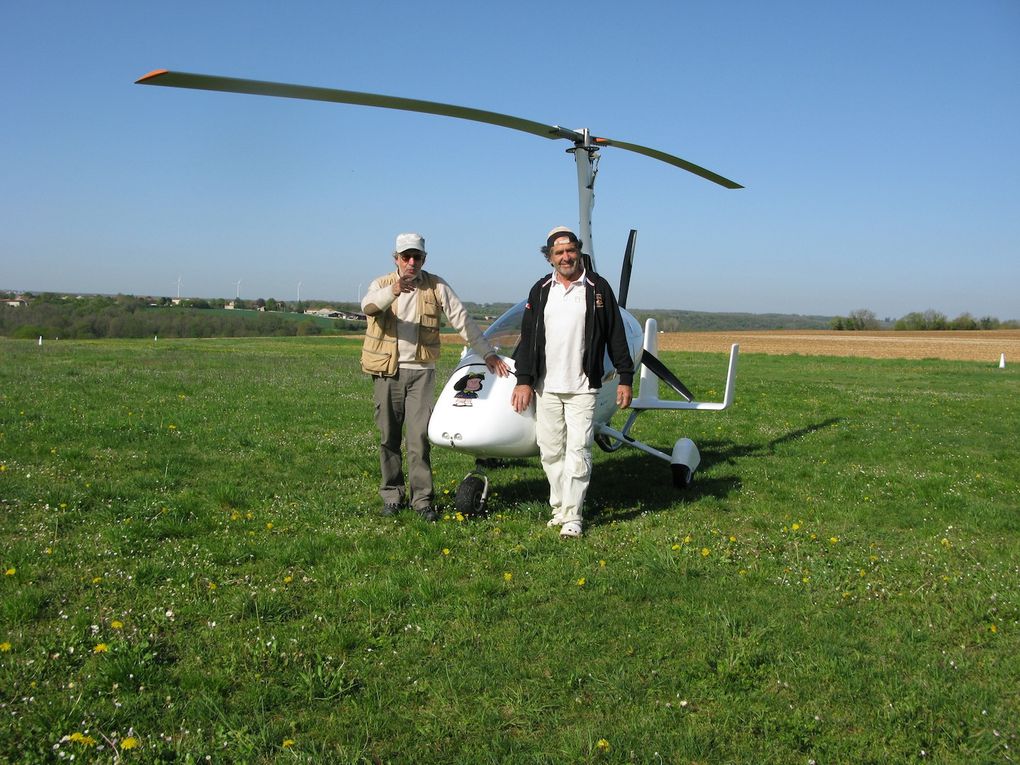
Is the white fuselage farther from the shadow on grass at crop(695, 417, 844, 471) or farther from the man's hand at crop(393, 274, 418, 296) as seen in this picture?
the shadow on grass at crop(695, 417, 844, 471)

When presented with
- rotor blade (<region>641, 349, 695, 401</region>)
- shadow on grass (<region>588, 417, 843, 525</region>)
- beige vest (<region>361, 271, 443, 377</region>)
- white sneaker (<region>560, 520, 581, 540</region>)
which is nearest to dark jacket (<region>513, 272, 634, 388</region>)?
beige vest (<region>361, 271, 443, 377</region>)

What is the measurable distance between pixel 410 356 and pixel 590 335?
1.46m

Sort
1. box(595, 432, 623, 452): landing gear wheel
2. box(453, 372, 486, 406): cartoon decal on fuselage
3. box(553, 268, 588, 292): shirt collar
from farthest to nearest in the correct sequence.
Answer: box(595, 432, 623, 452): landing gear wheel < box(453, 372, 486, 406): cartoon decal on fuselage < box(553, 268, 588, 292): shirt collar

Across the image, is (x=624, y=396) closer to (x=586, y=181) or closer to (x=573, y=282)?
(x=573, y=282)

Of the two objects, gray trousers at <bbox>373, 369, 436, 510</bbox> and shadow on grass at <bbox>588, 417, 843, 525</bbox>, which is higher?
gray trousers at <bbox>373, 369, 436, 510</bbox>

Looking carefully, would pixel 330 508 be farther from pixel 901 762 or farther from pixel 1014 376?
pixel 1014 376

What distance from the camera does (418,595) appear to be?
4812 mm

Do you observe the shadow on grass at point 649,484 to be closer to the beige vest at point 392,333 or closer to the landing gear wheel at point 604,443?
A: the landing gear wheel at point 604,443

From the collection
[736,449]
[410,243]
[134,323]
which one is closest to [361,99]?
[410,243]

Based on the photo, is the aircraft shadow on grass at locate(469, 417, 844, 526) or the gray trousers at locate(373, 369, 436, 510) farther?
the aircraft shadow on grass at locate(469, 417, 844, 526)

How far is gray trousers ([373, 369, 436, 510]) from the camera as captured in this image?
6457mm

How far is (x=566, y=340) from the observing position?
6227mm

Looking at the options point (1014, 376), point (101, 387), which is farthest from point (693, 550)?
point (1014, 376)

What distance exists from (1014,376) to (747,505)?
24.2 meters
